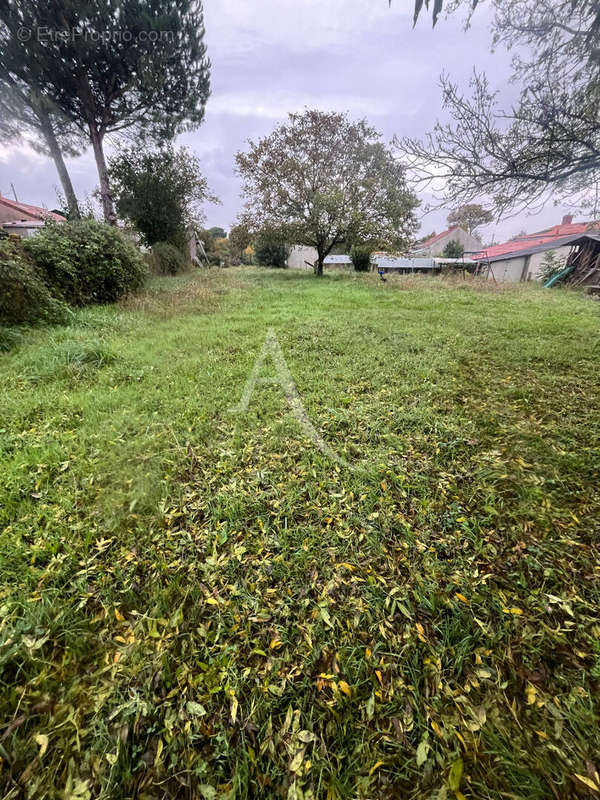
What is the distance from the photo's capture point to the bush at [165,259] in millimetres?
11500

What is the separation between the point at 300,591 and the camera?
1567mm

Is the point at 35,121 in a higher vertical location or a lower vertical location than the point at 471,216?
higher

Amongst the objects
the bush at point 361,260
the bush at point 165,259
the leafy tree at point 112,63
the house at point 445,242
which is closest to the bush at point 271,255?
the bush at point 361,260

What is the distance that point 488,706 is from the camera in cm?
116

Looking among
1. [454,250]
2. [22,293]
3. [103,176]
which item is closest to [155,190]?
[103,176]

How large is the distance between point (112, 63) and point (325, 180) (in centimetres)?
785

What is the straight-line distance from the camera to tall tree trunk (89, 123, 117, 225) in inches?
404

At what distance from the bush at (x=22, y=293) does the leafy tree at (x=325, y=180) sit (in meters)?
10.2

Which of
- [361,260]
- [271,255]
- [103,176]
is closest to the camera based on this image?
[103,176]

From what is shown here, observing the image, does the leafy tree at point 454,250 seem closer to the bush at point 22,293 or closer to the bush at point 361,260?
the bush at point 361,260

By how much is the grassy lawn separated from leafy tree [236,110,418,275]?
11510mm

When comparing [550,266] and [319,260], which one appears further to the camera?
[319,260]

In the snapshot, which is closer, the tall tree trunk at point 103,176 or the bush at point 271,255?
the tall tree trunk at point 103,176

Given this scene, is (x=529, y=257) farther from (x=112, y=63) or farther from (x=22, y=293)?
(x=22, y=293)
